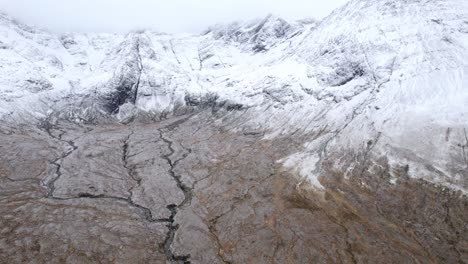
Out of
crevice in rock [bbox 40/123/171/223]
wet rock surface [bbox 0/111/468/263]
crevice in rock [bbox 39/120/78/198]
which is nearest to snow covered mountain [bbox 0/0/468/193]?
wet rock surface [bbox 0/111/468/263]

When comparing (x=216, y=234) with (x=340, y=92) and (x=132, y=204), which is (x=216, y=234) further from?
(x=340, y=92)

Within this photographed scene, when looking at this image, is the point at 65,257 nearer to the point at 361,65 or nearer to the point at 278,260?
the point at 278,260

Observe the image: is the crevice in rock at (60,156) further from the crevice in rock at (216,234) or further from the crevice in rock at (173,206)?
the crevice in rock at (216,234)

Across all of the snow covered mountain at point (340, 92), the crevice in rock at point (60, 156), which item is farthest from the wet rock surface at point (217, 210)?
the snow covered mountain at point (340, 92)

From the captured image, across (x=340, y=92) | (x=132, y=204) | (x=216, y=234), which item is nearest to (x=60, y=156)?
(x=132, y=204)

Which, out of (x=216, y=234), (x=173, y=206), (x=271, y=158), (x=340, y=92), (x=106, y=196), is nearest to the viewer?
(x=216, y=234)

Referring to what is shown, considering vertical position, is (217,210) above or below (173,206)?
above

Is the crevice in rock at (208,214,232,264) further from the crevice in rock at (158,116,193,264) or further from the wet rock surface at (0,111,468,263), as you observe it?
the crevice in rock at (158,116,193,264)
